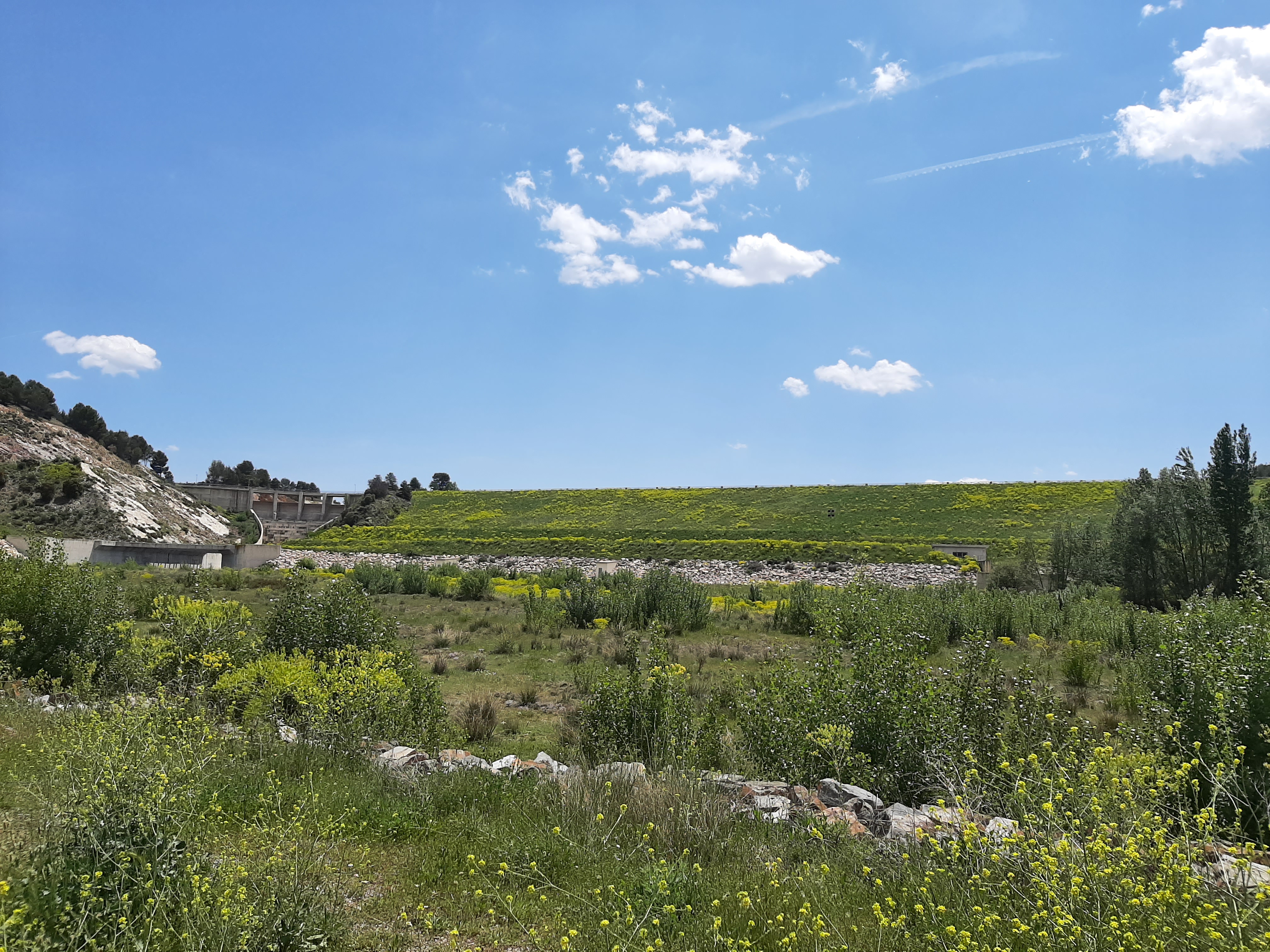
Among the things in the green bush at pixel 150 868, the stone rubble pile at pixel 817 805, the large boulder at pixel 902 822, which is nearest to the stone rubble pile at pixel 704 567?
the stone rubble pile at pixel 817 805

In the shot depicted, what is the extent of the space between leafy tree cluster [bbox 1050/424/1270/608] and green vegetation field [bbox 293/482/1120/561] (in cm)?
1173

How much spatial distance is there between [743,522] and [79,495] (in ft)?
146

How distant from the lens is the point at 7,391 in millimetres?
58656

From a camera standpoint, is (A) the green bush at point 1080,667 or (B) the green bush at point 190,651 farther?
(A) the green bush at point 1080,667

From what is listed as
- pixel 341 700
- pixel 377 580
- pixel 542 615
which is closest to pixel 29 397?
pixel 377 580

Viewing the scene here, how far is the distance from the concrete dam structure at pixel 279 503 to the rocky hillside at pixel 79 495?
11.8 meters

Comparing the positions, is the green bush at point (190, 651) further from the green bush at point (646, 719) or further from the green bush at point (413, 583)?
the green bush at point (413, 583)

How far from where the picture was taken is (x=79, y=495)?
43.5 m

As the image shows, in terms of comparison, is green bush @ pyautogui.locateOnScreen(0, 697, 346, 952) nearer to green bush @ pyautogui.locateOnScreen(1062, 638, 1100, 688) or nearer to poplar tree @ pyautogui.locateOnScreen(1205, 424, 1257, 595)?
green bush @ pyautogui.locateOnScreen(1062, 638, 1100, 688)

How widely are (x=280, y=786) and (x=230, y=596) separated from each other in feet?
55.2

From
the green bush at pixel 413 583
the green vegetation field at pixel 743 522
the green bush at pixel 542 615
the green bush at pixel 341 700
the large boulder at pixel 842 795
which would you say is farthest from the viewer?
the green vegetation field at pixel 743 522

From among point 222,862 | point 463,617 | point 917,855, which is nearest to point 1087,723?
point 917,855

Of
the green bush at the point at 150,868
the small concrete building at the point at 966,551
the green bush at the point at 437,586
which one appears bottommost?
the green bush at the point at 437,586

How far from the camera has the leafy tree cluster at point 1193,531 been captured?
21625 mm
